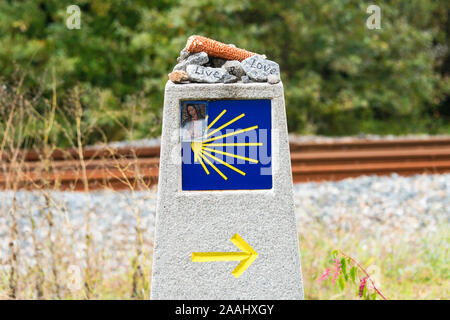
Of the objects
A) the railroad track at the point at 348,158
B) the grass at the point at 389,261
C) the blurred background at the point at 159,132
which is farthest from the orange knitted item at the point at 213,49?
the railroad track at the point at 348,158

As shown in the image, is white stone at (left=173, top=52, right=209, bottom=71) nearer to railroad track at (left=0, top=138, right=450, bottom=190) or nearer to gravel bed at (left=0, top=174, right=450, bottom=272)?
gravel bed at (left=0, top=174, right=450, bottom=272)

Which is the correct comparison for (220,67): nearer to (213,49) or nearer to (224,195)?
(213,49)

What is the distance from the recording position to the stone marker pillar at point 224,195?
9.39 ft

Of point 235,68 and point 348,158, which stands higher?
point 235,68

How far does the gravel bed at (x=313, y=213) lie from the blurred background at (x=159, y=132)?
0.02m

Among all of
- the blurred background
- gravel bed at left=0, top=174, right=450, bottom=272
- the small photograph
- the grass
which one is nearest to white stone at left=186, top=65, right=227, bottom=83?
the small photograph

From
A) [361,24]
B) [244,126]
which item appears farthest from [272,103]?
[361,24]

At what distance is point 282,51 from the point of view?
42.8 feet

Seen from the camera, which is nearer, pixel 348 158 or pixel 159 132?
pixel 159 132

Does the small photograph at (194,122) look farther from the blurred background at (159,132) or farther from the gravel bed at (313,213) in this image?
the gravel bed at (313,213)

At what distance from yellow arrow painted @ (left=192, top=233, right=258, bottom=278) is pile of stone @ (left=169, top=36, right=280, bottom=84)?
807 millimetres

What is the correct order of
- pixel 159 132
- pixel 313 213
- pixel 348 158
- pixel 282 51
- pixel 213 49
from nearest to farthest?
pixel 213 49
pixel 313 213
pixel 159 132
pixel 348 158
pixel 282 51

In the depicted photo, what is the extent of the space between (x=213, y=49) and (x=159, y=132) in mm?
3986

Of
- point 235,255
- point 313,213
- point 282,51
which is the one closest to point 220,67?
point 235,255
